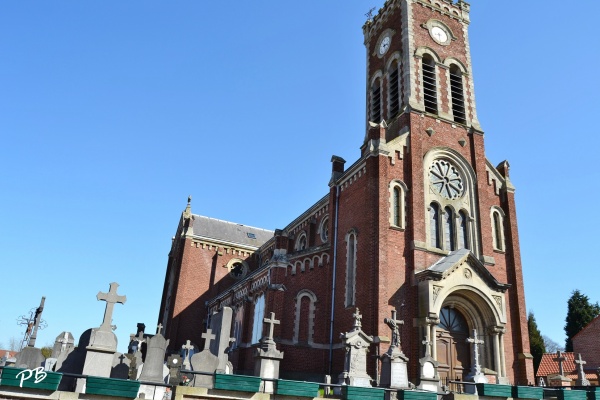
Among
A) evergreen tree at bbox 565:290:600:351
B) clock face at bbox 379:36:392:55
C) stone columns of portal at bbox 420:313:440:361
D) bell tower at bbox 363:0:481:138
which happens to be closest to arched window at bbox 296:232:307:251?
bell tower at bbox 363:0:481:138

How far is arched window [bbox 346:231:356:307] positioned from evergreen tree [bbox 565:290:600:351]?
32.1 metres

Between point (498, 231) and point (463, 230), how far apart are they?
2.21 metres

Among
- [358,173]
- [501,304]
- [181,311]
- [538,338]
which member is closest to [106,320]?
[358,173]

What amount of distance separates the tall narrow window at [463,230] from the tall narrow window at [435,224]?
119 cm

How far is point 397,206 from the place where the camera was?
873 inches

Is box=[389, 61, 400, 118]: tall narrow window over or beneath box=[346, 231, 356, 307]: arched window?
over

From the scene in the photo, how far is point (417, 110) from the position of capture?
80.9 ft

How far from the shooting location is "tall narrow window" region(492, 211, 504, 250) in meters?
24.0

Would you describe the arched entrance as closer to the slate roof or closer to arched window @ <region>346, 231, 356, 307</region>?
arched window @ <region>346, 231, 356, 307</region>

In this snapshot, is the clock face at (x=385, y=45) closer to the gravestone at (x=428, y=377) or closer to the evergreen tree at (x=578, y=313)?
the gravestone at (x=428, y=377)

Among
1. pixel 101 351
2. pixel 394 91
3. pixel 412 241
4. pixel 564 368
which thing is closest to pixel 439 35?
pixel 394 91

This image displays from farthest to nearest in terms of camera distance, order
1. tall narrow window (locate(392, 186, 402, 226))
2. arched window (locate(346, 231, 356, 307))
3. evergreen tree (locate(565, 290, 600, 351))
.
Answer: evergreen tree (locate(565, 290, 600, 351))
tall narrow window (locate(392, 186, 402, 226))
arched window (locate(346, 231, 356, 307))

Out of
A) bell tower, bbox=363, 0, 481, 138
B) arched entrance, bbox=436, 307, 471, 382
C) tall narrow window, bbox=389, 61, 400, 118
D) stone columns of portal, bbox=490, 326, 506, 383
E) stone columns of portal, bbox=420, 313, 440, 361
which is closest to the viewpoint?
stone columns of portal, bbox=420, 313, 440, 361

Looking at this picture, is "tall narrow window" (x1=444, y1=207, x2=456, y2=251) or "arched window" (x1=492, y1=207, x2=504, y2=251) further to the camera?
"arched window" (x1=492, y1=207, x2=504, y2=251)
